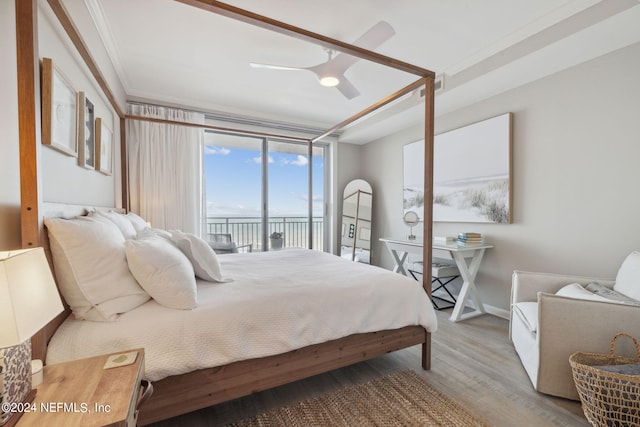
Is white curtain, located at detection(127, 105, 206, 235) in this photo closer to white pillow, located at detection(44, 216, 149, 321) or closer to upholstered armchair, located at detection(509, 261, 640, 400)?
white pillow, located at detection(44, 216, 149, 321)

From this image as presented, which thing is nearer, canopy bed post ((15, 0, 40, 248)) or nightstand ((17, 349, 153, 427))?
nightstand ((17, 349, 153, 427))

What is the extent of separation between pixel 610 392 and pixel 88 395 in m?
2.14

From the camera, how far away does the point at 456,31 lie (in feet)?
7.48

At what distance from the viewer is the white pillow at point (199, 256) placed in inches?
68.8

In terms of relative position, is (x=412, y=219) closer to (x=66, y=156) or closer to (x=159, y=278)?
(x=159, y=278)

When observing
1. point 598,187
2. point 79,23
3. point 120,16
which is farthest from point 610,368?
point 120,16

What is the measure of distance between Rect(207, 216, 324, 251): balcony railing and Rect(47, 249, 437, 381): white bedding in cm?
260

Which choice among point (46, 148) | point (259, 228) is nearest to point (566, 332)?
point (46, 148)

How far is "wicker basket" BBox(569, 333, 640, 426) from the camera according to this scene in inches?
50.8

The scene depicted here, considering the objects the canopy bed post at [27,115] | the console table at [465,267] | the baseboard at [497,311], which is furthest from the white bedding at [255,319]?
the baseboard at [497,311]

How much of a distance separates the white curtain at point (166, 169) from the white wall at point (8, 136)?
2.56m

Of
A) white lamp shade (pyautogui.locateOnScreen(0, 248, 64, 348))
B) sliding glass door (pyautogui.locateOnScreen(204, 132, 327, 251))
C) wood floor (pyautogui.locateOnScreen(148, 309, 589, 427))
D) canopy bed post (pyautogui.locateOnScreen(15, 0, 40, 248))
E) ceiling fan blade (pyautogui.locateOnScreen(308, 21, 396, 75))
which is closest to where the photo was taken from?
white lamp shade (pyautogui.locateOnScreen(0, 248, 64, 348))

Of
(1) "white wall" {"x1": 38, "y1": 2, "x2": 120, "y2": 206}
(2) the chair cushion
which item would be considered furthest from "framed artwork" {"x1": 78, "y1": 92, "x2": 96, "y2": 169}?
(2) the chair cushion

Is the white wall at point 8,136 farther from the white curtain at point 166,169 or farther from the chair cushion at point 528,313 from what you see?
the chair cushion at point 528,313
